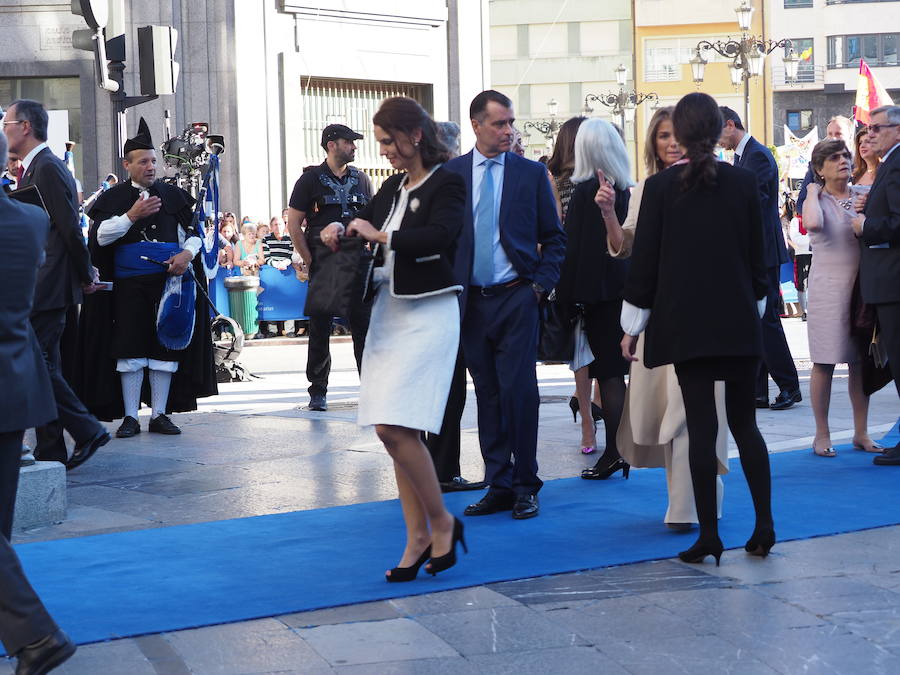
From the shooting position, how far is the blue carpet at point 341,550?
5.16 meters

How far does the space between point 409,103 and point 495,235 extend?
1462 mm

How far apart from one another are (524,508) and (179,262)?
377cm

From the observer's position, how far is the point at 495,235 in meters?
6.88

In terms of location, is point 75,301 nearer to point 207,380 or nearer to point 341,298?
point 207,380

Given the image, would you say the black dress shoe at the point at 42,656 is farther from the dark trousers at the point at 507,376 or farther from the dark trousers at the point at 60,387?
the dark trousers at the point at 60,387

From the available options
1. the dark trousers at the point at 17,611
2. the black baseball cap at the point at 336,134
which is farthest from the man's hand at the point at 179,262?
the dark trousers at the point at 17,611

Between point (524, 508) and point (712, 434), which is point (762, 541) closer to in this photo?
point (712, 434)

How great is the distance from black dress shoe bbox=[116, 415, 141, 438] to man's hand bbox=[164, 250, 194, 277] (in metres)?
1.06

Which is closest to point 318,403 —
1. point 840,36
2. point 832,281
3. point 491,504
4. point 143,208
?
point 143,208

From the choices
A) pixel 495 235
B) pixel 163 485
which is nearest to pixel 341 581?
pixel 495 235

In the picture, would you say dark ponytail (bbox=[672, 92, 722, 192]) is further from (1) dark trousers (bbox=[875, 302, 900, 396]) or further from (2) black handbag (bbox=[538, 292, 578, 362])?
(1) dark trousers (bbox=[875, 302, 900, 396])

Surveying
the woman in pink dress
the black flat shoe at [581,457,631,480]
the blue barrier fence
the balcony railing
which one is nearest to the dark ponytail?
the black flat shoe at [581,457,631,480]

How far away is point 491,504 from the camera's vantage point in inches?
270

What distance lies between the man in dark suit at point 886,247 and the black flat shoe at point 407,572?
357 centimetres
